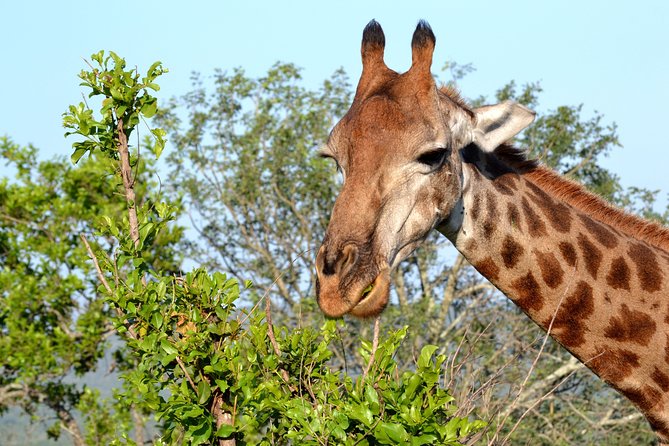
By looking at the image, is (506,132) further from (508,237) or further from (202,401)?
(202,401)

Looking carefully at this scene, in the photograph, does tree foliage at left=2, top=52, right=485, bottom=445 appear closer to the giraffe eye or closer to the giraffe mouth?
the giraffe mouth

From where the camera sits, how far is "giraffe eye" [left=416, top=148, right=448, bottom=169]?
A: 4891 mm

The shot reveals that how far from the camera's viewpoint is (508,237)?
5.31m

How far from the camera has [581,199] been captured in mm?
5742

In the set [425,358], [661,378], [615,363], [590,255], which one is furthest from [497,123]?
[425,358]

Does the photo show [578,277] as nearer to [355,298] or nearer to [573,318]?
[573,318]

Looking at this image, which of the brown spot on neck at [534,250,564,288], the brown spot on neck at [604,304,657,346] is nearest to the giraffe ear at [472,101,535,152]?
the brown spot on neck at [534,250,564,288]

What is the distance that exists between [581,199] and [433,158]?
50.4 inches

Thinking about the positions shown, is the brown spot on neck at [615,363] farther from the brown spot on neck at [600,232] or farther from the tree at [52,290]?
the tree at [52,290]

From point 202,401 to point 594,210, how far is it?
9.22 feet

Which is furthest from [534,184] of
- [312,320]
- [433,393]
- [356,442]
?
[312,320]

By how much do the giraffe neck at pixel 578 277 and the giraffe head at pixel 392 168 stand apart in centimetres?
22

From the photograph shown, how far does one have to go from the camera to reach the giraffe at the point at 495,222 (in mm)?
4805

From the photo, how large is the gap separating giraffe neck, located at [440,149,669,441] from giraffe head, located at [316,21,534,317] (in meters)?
0.22
